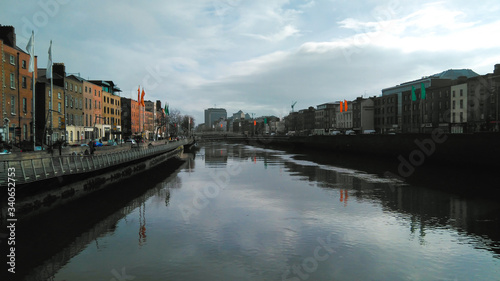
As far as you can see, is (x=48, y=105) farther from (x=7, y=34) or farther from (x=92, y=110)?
(x=92, y=110)

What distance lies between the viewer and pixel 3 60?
40.4 metres

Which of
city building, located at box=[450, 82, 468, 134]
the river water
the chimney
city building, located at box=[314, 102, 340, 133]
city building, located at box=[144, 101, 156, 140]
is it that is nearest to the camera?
the river water

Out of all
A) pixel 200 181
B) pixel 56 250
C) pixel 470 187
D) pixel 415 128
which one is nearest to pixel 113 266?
pixel 56 250

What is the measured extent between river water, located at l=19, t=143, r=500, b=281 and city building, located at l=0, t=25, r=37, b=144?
72.3 feet

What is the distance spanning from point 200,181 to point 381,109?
97.5 metres

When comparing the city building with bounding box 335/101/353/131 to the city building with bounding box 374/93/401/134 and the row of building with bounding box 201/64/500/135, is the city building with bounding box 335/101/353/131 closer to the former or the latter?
the row of building with bounding box 201/64/500/135

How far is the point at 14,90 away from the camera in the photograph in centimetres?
4275

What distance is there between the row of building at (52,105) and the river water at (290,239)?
58.2 feet

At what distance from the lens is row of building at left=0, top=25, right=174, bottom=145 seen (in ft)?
136

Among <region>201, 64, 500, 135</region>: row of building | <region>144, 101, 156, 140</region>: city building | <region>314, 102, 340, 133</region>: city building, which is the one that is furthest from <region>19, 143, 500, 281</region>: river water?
<region>314, 102, 340, 133</region>: city building

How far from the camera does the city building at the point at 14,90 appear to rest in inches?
1583

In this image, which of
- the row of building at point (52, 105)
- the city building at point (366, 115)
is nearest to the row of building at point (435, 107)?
the city building at point (366, 115)

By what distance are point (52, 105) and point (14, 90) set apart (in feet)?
27.7

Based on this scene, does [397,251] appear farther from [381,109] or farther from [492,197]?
[381,109]
